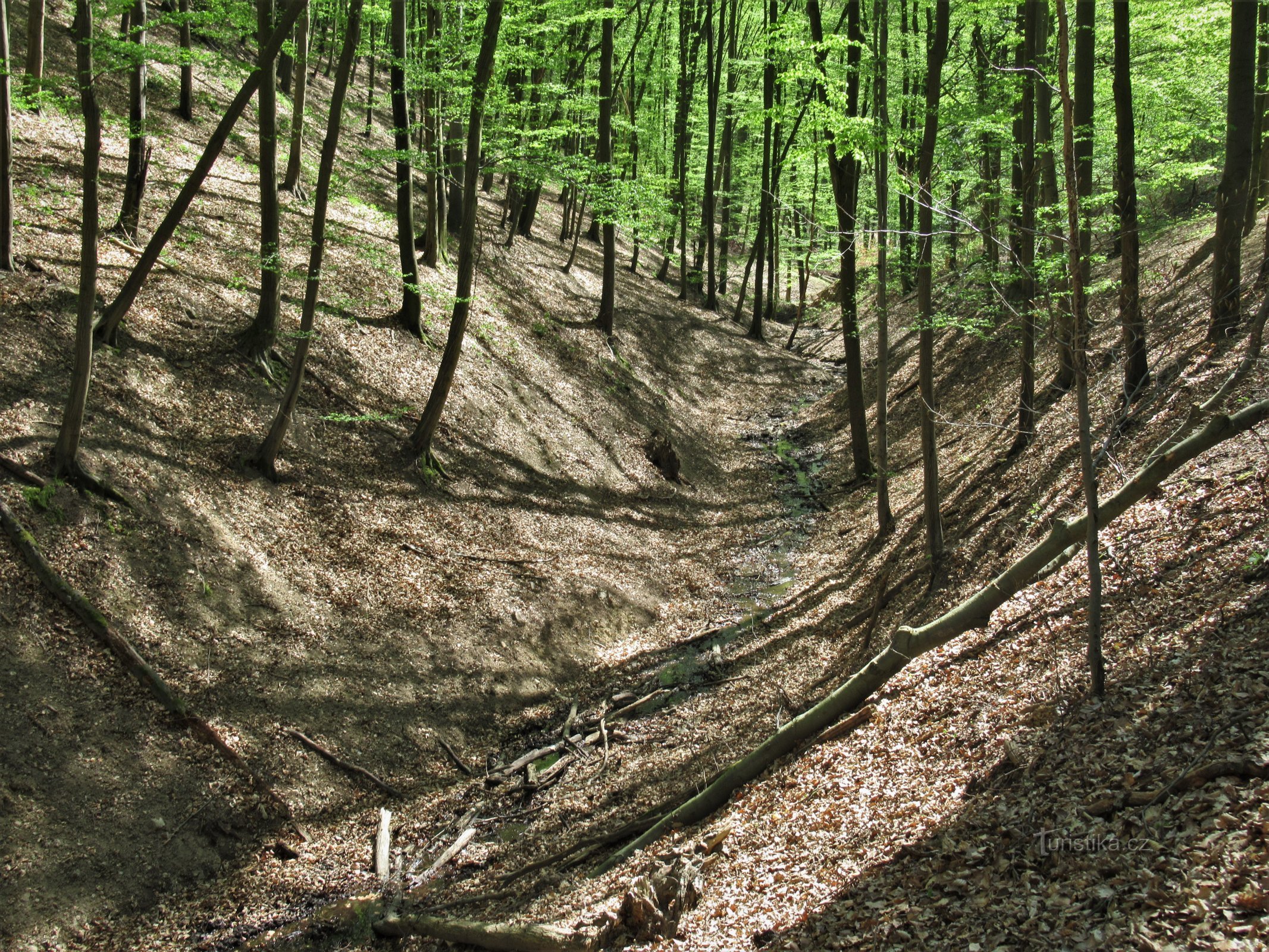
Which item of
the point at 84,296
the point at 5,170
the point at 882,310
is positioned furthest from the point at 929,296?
the point at 5,170

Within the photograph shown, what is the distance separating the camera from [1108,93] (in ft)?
70.7

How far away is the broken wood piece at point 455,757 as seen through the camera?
9.93 meters

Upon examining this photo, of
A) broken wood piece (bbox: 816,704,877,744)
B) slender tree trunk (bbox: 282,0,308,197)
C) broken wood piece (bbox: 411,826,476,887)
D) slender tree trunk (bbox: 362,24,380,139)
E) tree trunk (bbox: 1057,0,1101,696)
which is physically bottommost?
broken wood piece (bbox: 411,826,476,887)

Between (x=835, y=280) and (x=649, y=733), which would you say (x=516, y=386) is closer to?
(x=649, y=733)

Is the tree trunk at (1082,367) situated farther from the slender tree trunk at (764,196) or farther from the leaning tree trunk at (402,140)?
the slender tree trunk at (764,196)

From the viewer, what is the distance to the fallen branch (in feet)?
22.5

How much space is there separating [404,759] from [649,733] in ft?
9.99

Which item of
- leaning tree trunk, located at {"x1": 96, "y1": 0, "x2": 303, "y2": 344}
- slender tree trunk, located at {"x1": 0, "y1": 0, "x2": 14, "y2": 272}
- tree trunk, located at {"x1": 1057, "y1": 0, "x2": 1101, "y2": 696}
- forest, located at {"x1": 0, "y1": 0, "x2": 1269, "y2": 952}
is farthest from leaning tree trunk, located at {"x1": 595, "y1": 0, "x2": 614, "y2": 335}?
tree trunk, located at {"x1": 1057, "y1": 0, "x2": 1101, "y2": 696}

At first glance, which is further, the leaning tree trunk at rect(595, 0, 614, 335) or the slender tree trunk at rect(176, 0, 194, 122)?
the leaning tree trunk at rect(595, 0, 614, 335)

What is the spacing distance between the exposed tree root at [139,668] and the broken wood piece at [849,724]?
18.7 ft

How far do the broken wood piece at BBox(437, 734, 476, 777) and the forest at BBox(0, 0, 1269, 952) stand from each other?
2.4 inches

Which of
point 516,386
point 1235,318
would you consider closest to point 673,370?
point 516,386

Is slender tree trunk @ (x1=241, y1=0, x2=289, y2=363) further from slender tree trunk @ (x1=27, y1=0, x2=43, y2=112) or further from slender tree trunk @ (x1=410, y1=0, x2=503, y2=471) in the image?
slender tree trunk @ (x1=27, y1=0, x2=43, y2=112)

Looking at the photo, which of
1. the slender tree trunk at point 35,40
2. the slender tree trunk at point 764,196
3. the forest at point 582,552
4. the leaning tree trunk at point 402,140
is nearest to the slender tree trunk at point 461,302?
the forest at point 582,552
